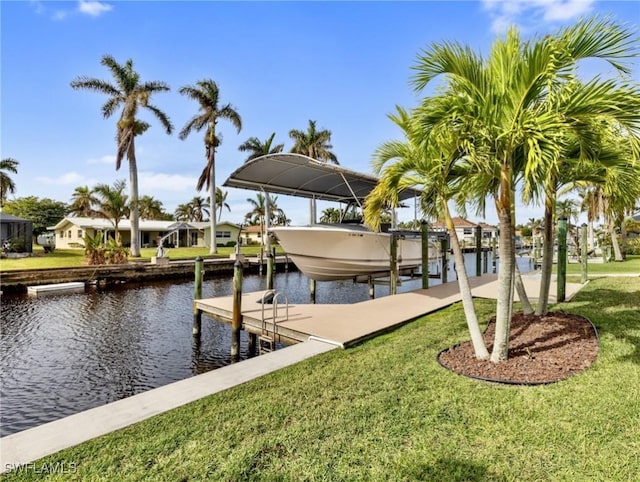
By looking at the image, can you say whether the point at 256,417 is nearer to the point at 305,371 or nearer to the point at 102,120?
the point at 305,371

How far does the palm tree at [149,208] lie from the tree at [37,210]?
34.2ft

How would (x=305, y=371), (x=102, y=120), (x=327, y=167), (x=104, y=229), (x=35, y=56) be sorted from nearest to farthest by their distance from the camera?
(x=305, y=371), (x=35, y=56), (x=327, y=167), (x=102, y=120), (x=104, y=229)

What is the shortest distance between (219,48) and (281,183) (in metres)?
4.19

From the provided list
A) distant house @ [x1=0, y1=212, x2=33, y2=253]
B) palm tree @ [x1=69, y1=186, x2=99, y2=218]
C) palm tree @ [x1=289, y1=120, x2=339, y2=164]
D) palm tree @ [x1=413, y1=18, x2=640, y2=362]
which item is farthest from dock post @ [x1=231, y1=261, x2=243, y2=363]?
palm tree @ [x1=69, y1=186, x2=99, y2=218]

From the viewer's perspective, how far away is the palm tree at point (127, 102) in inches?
1037

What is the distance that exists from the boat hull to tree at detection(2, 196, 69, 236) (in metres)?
50.6

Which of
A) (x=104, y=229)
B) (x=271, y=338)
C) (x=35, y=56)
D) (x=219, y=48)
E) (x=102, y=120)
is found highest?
(x=102, y=120)

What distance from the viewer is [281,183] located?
11781 mm

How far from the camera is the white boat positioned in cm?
1050

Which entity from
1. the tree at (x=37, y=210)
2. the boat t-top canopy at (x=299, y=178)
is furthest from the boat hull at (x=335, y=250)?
the tree at (x=37, y=210)

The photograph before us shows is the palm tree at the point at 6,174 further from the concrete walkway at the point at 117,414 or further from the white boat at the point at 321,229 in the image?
the concrete walkway at the point at 117,414

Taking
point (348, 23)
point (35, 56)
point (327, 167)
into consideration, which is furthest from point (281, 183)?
point (35, 56)

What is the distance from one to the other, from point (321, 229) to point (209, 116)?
23.4 m

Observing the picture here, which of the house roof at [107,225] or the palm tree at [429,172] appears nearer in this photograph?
the palm tree at [429,172]
